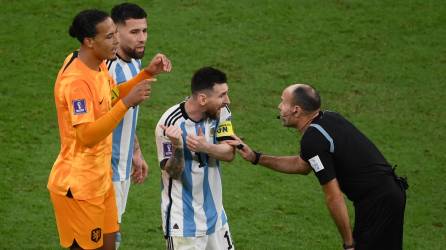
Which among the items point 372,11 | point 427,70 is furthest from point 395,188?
point 372,11

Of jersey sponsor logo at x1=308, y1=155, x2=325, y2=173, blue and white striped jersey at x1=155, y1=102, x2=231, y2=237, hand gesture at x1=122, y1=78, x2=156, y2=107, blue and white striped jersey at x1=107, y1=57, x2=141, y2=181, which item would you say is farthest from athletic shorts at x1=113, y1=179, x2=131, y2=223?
jersey sponsor logo at x1=308, y1=155, x2=325, y2=173

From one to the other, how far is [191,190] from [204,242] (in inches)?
16.8

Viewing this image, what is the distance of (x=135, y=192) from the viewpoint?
429 inches

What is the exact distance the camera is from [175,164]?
7.70 m

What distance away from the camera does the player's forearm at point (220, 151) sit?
766cm

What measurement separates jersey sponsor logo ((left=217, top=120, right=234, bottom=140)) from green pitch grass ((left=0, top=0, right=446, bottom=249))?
6.99 ft

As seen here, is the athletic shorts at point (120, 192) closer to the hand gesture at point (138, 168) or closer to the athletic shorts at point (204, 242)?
the hand gesture at point (138, 168)

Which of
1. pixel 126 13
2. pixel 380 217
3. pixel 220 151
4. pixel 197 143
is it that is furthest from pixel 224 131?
pixel 126 13

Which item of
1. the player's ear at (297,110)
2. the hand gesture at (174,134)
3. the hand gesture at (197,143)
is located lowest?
the hand gesture at (197,143)

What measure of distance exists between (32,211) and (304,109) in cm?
381

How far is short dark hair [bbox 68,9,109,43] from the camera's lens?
7.39 m

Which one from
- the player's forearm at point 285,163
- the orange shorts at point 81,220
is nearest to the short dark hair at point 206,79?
the player's forearm at point 285,163

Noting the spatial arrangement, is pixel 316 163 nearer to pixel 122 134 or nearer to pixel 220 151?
pixel 220 151

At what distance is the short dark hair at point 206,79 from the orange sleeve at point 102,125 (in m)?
0.84
